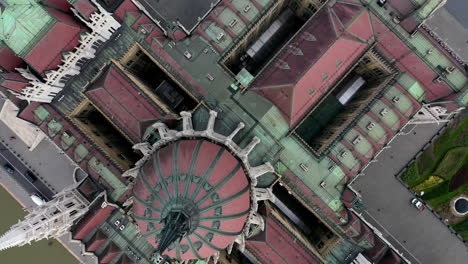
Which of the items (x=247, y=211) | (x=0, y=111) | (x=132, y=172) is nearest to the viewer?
(x=247, y=211)

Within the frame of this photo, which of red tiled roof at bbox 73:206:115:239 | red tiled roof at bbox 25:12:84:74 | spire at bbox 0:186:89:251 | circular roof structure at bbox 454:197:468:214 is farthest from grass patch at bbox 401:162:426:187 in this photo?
red tiled roof at bbox 25:12:84:74

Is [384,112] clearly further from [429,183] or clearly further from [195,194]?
[195,194]

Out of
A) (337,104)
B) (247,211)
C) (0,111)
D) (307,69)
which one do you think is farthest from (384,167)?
(0,111)

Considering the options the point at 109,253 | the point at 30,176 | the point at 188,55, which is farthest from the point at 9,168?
the point at 188,55

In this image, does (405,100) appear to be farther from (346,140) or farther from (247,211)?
(247,211)

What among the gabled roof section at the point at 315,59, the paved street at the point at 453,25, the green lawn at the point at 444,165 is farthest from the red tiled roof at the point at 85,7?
the green lawn at the point at 444,165

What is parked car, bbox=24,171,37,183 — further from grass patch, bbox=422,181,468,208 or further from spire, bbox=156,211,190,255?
grass patch, bbox=422,181,468,208
